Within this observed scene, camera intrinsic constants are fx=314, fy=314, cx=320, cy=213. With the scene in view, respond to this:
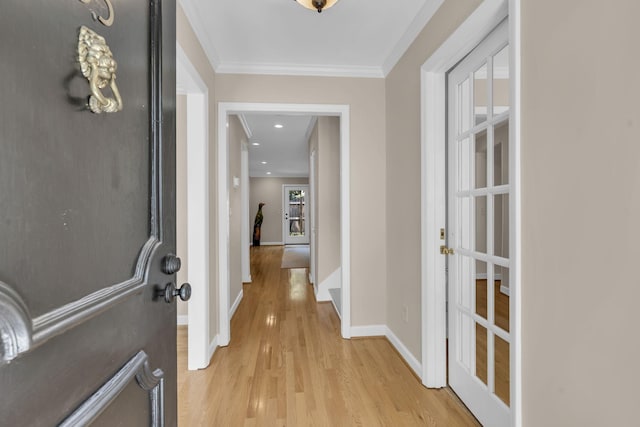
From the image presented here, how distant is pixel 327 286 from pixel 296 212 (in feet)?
22.9

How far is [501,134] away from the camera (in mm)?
1563

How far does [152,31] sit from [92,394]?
32.7 inches

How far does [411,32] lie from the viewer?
2.22 metres

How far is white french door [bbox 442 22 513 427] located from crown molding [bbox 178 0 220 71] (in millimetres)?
1682

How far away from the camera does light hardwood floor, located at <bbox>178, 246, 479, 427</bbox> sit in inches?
69.4

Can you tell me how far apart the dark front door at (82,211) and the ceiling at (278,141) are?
3.23m

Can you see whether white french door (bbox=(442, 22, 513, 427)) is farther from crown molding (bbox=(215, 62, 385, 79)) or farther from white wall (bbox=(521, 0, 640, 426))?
crown molding (bbox=(215, 62, 385, 79))

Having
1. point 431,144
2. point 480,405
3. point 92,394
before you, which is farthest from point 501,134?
point 92,394

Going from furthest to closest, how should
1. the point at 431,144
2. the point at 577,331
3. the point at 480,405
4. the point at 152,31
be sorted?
the point at 431,144, the point at 480,405, the point at 577,331, the point at 152,31

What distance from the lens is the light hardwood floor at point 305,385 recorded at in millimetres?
1764

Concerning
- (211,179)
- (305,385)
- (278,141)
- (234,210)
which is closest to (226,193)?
(211,179)

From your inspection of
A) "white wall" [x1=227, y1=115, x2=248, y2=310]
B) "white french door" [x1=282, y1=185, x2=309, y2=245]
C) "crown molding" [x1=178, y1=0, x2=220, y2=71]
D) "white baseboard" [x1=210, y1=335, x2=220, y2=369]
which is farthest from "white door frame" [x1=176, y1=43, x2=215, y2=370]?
"white french door" [x1=282, y1=185, x2=309, y2=245]

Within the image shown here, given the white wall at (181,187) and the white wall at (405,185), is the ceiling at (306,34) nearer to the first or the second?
the white wall at (405,185)

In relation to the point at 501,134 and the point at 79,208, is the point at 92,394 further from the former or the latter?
the point at 501,134
